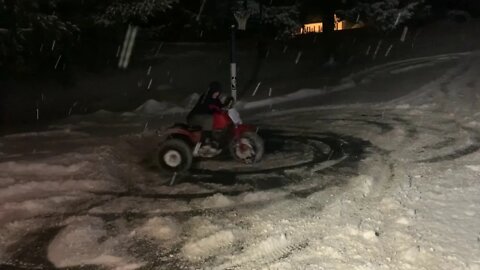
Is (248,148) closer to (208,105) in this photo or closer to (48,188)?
(208,105)

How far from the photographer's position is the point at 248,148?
7742 mm

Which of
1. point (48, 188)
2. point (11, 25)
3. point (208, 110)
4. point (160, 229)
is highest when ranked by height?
point (11, 25)

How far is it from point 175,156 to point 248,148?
1.16 metres

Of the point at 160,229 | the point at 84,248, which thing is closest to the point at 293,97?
the point at 160,229

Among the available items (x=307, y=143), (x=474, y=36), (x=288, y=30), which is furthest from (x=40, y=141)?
(x=474, y=36)

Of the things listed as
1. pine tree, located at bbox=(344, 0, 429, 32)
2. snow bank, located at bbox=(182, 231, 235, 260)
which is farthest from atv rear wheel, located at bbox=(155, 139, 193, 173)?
pine tree, located at bbox=(344, 0, 429, 32)

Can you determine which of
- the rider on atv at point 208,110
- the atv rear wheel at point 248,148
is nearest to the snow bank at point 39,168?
the rider on atv at point 208,110

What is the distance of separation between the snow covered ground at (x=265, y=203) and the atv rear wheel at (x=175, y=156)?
284mm

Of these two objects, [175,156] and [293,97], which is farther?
Result: [293,97]

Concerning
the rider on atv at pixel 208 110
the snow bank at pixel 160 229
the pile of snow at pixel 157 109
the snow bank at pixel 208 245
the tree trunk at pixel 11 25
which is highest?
the tree trunk at pixel 11 25

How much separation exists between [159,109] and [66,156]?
253 inches

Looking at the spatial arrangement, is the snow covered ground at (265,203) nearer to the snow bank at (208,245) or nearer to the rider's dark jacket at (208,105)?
the snow bank at (208,245)

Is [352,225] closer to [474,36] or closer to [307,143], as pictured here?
[307,143]

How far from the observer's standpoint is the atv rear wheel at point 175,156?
292 inches
